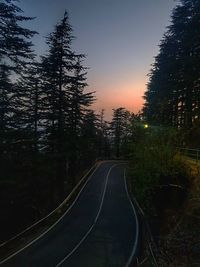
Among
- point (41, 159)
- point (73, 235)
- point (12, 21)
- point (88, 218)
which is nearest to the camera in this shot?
point (12, 21)

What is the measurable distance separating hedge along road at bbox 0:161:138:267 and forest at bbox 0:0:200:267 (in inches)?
74.2

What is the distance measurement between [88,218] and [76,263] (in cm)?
1079

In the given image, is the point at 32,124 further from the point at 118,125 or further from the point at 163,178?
the point at 118,125

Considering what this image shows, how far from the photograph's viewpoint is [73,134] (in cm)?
4103

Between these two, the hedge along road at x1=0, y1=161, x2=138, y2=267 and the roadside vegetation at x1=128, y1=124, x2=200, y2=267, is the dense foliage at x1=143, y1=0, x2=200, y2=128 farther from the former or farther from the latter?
the hedge along road at x1=0, y1=161, x2=138, y2=267

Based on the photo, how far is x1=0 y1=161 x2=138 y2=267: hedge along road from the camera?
20016 mm

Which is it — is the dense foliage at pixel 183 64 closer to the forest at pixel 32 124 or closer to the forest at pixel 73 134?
the forest at pixel 73 134

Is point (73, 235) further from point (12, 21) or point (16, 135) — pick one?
point (12, 21)

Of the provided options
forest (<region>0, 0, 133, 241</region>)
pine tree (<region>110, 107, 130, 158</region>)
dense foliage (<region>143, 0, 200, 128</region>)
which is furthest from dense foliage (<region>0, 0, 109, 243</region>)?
pine tree (<region>110, 107, 130, 158</region>)

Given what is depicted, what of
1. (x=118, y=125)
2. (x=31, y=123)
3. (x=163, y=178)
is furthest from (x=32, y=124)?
(x=118, y=125)

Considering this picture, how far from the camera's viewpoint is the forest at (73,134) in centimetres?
2353

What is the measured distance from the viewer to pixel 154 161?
2758 cm

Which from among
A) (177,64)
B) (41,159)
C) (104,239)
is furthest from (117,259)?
(177,64)

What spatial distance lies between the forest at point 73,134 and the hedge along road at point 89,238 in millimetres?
1885
